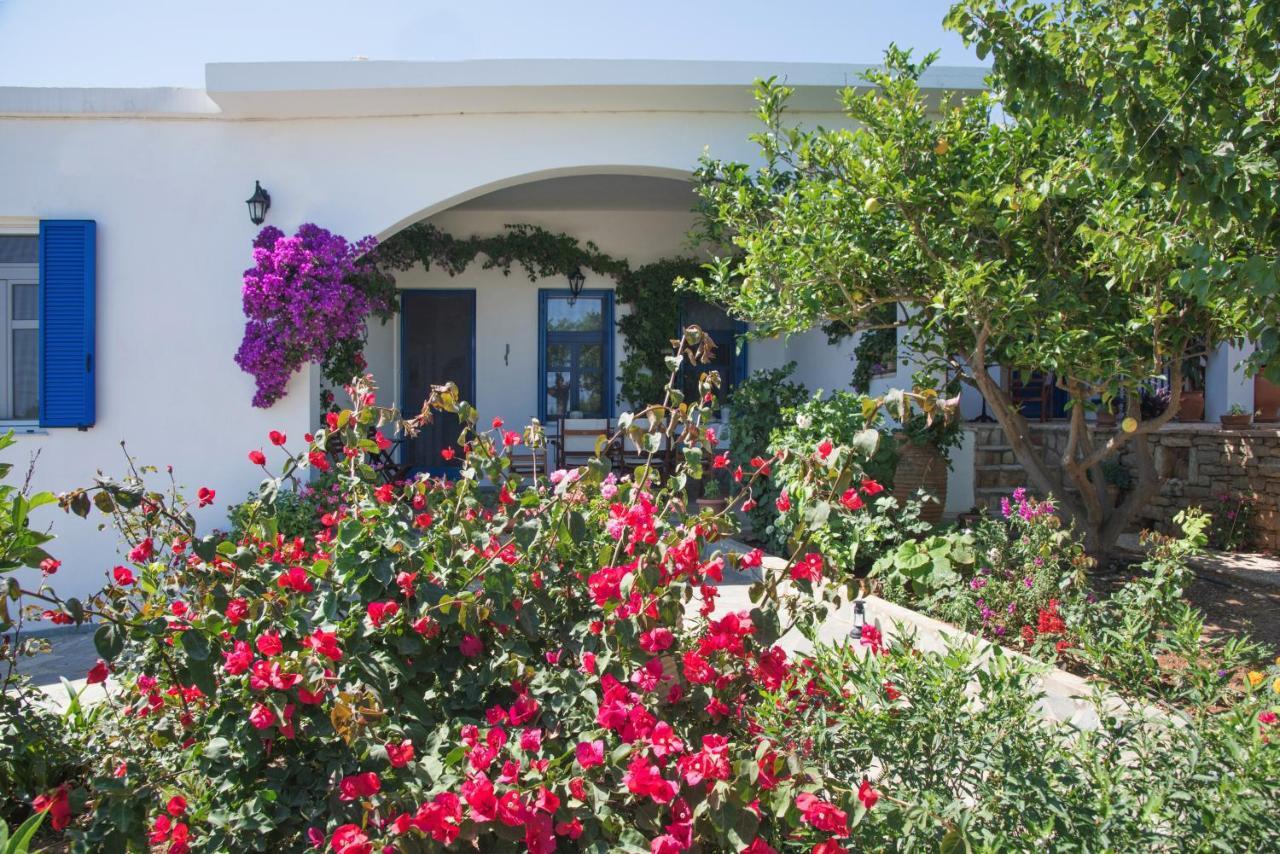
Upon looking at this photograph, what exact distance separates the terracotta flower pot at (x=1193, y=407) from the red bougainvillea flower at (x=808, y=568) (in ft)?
26.2

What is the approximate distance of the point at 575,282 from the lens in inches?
367

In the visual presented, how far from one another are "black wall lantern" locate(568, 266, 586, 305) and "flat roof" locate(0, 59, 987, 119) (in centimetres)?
319

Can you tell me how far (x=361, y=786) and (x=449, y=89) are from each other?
539 centimetres

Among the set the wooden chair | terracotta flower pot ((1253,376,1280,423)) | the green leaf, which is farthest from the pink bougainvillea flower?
terracotta flower pot ((1253,376,1280,423))

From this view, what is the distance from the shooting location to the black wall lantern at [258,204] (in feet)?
19.4

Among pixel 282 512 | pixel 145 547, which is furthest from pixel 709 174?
pixel 145 547

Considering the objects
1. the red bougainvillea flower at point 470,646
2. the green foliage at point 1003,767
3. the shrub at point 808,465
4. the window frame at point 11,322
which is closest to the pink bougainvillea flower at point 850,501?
the shrub at point 808,465

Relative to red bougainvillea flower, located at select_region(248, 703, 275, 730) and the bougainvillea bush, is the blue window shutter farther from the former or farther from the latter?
red bougainvillea flower, located at select_region(248, 703, 275, 730)

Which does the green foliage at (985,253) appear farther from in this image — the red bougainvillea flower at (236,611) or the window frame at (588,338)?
the window frame at (588,338)

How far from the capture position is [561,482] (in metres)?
2.00

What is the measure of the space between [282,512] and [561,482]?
4.01 metres

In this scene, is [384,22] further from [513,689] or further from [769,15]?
[513,689]

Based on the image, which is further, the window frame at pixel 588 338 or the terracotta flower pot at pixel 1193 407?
the window frame at pixel 588 338

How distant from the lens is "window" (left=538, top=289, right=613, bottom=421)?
31.3ft
